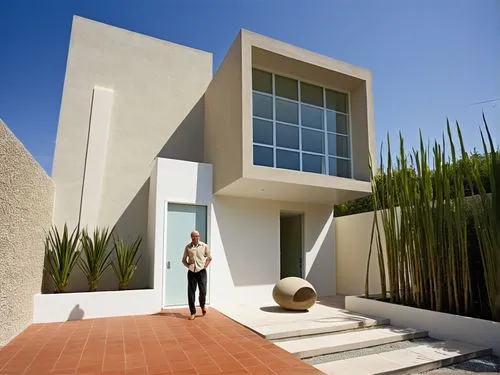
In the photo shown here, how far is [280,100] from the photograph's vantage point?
847 cm

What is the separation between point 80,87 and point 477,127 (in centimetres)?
924

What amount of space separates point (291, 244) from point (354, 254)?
1.89 metres

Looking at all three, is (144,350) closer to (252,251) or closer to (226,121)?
(252,251)

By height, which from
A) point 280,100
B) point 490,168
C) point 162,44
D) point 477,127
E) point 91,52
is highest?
point 162,44

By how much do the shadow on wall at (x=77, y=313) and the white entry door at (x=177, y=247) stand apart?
5.42 ft

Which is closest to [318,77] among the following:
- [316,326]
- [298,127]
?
[298,127]

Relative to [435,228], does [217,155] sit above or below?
above

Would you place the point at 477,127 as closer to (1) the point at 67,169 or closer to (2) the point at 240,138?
(2) the point at 240,138

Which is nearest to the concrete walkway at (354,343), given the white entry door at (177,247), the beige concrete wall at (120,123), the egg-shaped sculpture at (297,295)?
the egg-shaped sculpture at (297,295)

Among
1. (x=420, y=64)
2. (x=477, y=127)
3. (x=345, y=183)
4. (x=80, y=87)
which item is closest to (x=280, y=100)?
(x=345, y=183)

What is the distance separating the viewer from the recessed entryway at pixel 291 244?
1003 cm

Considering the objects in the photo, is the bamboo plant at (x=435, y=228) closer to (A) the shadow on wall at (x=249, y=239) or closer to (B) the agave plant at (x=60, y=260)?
(A) the shadow on wall at (x=249, y=239)

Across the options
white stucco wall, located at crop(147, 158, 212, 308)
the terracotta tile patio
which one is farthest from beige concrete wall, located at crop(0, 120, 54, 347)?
white stucco wall, located at crop(147, 158, 212, 308)

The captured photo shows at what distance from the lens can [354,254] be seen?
1006 cm
